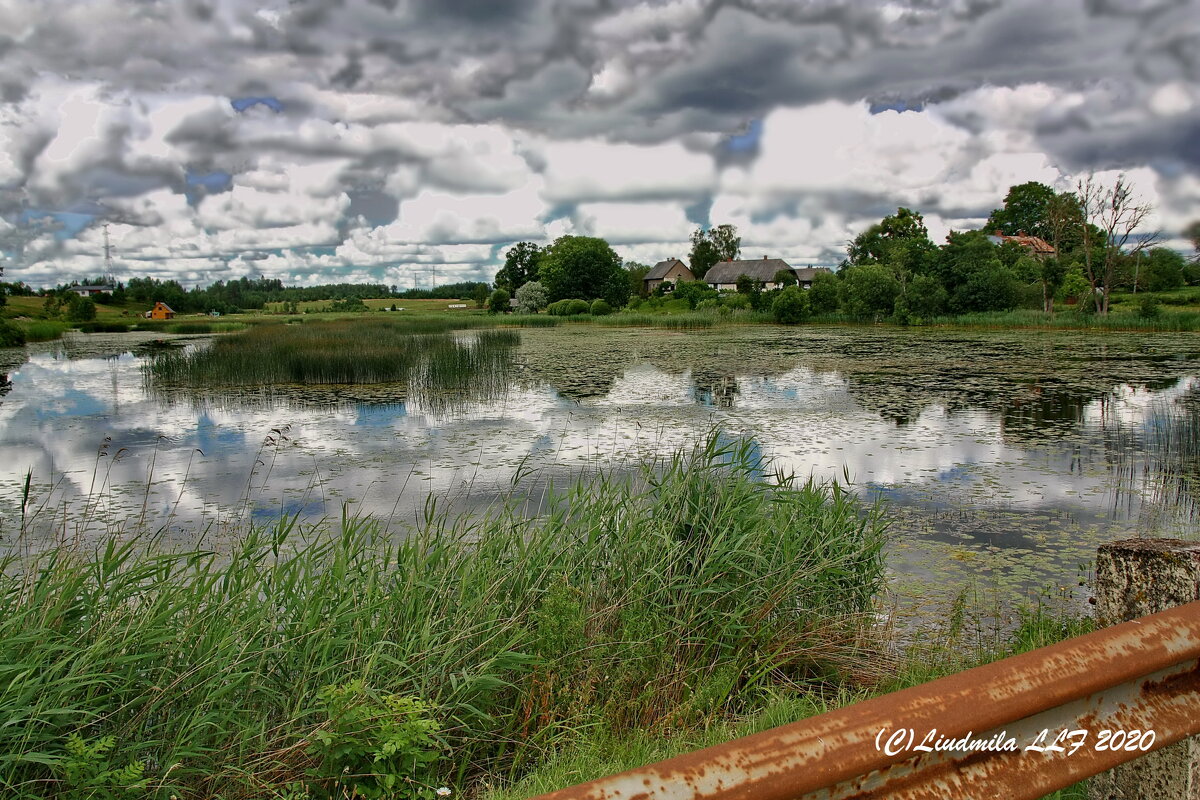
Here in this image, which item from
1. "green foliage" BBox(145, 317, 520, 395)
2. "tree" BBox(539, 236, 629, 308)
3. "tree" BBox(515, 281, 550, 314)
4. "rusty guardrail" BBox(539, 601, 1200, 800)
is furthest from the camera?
"tree" BBox(539, 236, 629, 308)

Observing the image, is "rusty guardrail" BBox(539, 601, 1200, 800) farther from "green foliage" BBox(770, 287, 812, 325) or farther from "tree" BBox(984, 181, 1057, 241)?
"tree" BBox(984, 181, 1057, 241)

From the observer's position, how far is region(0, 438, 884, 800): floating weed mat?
8.82 feet

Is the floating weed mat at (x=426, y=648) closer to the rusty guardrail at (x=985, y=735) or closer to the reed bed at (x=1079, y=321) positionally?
the rusty guardrail at (x=985, y=735)

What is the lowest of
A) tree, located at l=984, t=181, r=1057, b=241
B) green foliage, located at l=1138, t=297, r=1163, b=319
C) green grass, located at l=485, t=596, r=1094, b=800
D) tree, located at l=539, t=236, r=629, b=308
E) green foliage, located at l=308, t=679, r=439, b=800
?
green grass, located at l=485, t=596, r=1094, b=800

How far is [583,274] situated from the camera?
67.2 meters

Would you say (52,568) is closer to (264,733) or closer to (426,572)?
(264,733)

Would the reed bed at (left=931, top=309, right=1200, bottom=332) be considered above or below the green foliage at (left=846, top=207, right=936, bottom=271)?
below

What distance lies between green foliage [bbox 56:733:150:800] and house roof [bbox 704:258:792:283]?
7584 cm

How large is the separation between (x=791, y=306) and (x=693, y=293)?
48.2 ft

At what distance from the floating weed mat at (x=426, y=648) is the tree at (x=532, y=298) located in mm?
58998

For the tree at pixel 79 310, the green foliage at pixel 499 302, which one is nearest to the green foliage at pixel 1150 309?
the green foliage at pixel 499 302

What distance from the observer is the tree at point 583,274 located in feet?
218

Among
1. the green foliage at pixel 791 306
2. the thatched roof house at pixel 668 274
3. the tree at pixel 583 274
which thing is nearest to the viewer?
the green foliage at pixel 791 306

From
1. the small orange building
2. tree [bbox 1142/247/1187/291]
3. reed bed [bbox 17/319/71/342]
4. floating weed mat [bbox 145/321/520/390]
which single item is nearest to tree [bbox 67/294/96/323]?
reed bed [bbox 17/319/71/342]
